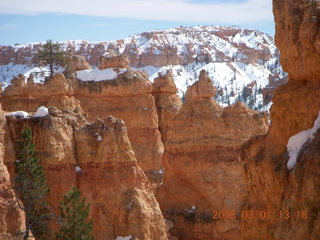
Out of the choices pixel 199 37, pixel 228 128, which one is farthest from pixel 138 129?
pixel 199 37

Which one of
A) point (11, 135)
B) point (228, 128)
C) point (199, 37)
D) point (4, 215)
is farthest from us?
point (199, 37)

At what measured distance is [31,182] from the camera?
24000 mm

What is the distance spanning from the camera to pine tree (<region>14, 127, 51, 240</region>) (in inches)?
957

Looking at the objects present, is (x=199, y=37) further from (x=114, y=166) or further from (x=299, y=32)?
(x=299, y=32)

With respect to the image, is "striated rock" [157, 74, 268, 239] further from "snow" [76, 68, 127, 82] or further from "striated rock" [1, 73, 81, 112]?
"snow" [76, 68, 127, 82]

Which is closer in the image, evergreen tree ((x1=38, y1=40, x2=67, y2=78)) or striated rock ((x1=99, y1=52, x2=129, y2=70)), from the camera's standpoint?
striated rock ((x1=99, y1=52, x2=129, y2=70))

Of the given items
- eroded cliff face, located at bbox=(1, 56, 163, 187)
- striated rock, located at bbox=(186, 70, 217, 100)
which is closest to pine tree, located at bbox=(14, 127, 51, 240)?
striated rock, located at bbox=(186, 70, 217, 100)

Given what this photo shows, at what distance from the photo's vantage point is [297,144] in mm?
12180

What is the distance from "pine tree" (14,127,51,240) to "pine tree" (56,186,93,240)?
72cm

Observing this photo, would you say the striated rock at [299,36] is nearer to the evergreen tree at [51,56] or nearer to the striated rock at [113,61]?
the striated rock at [113,61]

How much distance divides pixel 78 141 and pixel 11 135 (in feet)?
9.65

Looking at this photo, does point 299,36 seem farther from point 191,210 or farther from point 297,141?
point 191,210

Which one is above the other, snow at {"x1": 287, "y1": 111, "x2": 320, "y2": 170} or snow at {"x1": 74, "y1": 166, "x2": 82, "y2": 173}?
snow at {"x1": 287, "y1": 111, "x2": 320, "y2": 170}

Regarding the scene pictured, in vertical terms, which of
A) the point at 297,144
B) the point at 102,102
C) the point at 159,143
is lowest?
the point at 159,143
